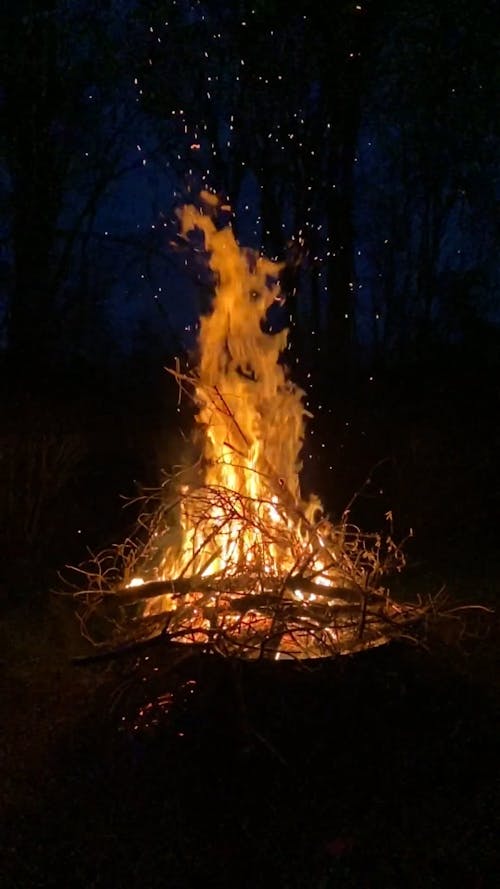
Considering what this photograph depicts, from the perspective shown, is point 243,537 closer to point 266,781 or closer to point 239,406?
point 239,406

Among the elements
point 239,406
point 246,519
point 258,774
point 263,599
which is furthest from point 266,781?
point 239,406

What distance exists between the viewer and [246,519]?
167 inches

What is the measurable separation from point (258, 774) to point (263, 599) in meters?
0.76

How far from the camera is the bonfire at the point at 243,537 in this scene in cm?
406

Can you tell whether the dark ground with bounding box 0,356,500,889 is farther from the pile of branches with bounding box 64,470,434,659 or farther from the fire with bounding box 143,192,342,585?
the fire with bounding box 143,192,342,585

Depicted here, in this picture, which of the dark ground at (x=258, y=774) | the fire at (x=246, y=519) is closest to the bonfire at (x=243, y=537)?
the fire at (x=246, y=519)

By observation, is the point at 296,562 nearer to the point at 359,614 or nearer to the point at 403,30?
the point at 359,614

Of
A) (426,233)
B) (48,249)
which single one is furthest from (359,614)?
(426,233)

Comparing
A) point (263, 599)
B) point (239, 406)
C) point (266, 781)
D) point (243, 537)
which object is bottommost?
point (266, 781)

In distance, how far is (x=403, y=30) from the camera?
11938 mm

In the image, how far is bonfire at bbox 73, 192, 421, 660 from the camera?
4.06 meters

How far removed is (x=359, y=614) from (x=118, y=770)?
1.19 m

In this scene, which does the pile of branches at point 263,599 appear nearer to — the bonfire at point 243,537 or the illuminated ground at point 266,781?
the bonfire at point 243,537

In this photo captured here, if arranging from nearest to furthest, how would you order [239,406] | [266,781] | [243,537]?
[266,781] → [243,537] → [239,406]
